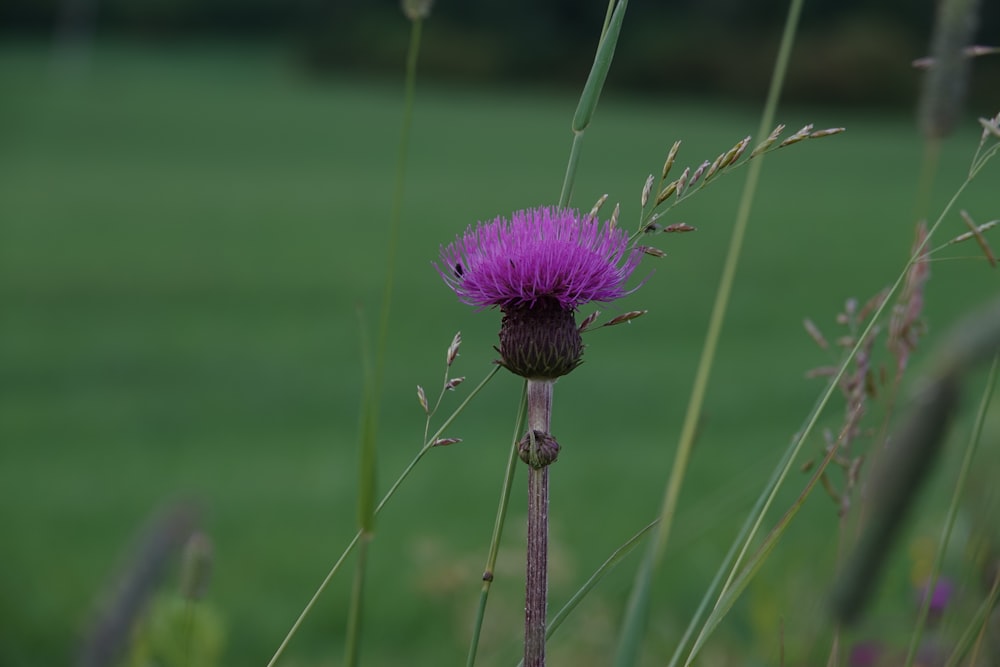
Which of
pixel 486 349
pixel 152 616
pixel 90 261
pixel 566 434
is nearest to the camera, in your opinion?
pixel 152 616

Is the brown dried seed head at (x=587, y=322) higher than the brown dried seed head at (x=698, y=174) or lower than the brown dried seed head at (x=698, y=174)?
lower

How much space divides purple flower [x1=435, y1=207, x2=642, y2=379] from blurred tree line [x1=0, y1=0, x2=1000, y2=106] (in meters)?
A: 31.3

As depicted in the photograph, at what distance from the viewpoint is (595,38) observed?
3116 centimetres

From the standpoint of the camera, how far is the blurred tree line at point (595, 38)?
31.3m

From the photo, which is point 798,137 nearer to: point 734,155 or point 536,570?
point 734,155

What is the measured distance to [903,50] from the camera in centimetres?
3170

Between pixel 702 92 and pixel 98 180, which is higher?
pixel 702 92

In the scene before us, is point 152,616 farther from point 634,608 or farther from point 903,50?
point 903,50

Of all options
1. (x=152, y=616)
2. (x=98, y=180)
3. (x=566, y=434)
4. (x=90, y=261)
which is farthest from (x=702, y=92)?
(x=152, y=616)

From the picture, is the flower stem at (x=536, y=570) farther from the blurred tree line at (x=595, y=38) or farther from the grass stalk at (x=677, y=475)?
the blurred tree line at (x=595, y=38)

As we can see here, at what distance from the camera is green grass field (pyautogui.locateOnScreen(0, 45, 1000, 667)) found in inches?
131

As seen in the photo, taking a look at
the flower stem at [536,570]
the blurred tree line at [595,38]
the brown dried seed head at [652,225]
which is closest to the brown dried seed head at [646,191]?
the brown dried seed head at [652,225]

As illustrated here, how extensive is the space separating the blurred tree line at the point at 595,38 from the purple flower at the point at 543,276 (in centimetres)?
3130

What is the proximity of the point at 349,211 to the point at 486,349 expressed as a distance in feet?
20.3
